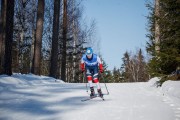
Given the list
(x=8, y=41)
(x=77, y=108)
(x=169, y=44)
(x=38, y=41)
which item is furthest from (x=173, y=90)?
(x=38, y=41)

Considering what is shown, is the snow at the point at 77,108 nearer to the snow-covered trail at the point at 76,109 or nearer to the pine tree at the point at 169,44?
the snow-covered trail at the point at 76,109

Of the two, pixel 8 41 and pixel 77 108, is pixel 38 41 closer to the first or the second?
pixel 8 41

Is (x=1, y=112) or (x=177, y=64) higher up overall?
(x=177, y=64)

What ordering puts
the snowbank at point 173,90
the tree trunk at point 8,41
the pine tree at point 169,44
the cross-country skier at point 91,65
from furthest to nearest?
the tree trunk at point 8,41, the pine tree at point 169,44, the cross-country skier at point 91,65, the snowbank at point 173,90

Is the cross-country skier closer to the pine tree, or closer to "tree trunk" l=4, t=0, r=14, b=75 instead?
the pine tree

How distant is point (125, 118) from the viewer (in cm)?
629

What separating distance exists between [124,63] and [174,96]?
73.5m

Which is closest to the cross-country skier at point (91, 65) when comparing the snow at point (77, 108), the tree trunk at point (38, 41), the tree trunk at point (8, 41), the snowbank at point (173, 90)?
the snow at point (77, 108)

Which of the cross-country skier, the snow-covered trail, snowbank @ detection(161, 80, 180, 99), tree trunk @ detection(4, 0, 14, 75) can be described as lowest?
the snow-covered trail

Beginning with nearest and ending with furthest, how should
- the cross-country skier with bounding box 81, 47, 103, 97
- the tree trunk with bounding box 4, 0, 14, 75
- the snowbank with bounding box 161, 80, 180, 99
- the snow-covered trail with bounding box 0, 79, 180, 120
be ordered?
the snow-covered trail with bounding box 0, 79, 180, 120
the snowbank with bounding box 161, 80, 180, 99
the cross-country skier with bounding box 81, 47, 103, 97
the tree trunk with bounding box 4, 0, 14, 75

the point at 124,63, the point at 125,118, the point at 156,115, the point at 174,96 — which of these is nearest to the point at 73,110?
the point at 125,118

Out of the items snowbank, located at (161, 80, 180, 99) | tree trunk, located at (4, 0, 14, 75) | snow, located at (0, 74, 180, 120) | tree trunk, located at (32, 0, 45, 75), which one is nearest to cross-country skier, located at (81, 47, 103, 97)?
snow, located at (0, 74, 180, 120)

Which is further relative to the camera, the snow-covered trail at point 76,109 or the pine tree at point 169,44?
the pine tree at point 169,44

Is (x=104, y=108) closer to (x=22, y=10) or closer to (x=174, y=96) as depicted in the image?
(x=174, y=96)
